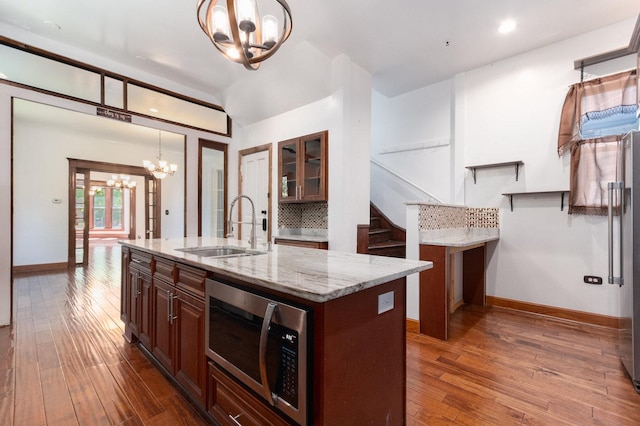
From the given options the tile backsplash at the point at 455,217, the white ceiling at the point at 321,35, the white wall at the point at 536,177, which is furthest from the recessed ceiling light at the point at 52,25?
the white wall at the point at 536,177

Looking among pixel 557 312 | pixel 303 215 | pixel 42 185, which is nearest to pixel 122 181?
pixel 42 185

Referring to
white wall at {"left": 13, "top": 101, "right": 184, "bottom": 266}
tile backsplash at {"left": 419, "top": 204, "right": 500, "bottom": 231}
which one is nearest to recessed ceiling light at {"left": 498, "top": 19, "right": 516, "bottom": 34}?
tile backsplash at {"left": 419, "top": 204, "right": 500, "bottom": 231}

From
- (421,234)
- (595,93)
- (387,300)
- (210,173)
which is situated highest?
(595,93)

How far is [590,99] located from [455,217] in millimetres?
1814

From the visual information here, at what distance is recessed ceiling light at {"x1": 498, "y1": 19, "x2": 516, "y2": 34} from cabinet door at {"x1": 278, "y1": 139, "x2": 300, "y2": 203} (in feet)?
8.89

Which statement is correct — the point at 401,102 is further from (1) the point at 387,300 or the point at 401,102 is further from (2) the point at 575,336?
(1) the point at 387,300

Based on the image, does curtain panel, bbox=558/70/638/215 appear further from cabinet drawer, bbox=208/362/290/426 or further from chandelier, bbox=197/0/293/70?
cabinet drawer, bbox=208/362/290/426

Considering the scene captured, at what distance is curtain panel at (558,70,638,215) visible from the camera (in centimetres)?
283

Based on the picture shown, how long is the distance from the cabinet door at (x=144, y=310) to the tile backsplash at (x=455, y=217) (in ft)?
8.14

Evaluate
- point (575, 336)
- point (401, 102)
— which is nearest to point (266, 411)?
point (575, 336)

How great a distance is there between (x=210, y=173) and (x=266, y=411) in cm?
453

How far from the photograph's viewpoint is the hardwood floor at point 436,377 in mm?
1631

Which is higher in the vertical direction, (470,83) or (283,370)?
(470,83)

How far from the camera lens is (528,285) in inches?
134
